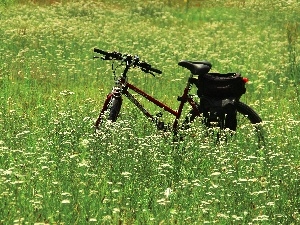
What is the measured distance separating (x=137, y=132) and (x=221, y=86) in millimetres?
1429

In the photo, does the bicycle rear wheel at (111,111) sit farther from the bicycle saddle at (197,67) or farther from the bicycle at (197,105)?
the bicycle saddle at (197,67)

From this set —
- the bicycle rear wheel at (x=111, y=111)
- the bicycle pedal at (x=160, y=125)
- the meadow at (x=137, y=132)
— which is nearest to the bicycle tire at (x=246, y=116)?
the meadow at (x=137, y=132)

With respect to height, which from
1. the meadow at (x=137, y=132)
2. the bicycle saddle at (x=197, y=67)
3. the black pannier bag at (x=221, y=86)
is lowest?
the meadow at (x=137, y=132)

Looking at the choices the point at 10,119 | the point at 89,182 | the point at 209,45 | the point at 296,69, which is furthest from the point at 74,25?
the point at 89,182

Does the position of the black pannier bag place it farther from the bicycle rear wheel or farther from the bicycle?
the bicycle rear wheel

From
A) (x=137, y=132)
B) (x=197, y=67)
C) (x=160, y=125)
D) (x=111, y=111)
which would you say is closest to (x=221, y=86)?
(x=197, y=67)

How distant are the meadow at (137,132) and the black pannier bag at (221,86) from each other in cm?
68

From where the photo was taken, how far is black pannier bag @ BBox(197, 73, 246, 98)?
9266mm

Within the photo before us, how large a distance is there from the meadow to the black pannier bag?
2.24ft

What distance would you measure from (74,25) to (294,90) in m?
11.4

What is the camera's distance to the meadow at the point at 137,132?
6.71 meters

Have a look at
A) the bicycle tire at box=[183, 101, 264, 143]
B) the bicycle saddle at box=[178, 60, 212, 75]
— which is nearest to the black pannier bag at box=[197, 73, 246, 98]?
the bicycle saddle at box=[178, 60, 212, 75]

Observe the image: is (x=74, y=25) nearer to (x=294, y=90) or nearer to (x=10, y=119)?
(x=294, y=90)

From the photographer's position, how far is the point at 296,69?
51.1 feet
